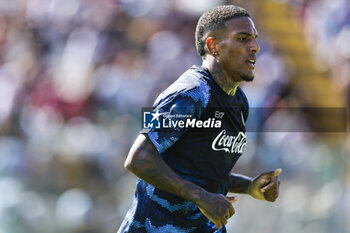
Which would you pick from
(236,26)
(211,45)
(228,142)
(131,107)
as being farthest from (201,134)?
(131,107)

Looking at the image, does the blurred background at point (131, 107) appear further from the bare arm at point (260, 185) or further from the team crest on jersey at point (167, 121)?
the team crest on jersey at point (167, 121)

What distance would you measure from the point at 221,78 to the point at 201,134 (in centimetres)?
39

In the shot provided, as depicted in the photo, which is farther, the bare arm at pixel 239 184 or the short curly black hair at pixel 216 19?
the bare arm at pixel 239 184

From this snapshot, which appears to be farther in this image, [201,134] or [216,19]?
[216,19]

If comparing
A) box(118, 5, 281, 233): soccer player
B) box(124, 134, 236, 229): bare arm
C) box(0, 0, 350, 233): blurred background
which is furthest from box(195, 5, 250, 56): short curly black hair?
box(0, 0, 350, 233): blurred background

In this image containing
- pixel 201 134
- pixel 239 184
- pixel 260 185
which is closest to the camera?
pixel 201 134

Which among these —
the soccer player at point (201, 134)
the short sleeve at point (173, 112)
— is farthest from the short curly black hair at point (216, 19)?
the short sleeve at point (173, 112)

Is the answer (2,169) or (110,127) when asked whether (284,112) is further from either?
(2,169)

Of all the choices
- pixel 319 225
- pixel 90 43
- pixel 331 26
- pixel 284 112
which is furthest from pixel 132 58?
pixel 319 225

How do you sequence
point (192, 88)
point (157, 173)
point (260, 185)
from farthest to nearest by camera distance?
point (260, 185) < point (192, 88) < point (157, 173)

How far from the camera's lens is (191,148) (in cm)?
360

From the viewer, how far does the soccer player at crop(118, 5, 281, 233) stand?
11.1 ft

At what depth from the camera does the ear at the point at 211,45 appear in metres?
3.74

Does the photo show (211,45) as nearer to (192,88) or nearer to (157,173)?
(192,88)
